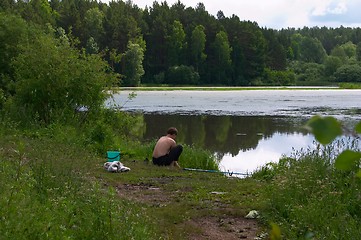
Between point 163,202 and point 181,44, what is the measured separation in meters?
84.7

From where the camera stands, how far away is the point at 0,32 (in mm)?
18234

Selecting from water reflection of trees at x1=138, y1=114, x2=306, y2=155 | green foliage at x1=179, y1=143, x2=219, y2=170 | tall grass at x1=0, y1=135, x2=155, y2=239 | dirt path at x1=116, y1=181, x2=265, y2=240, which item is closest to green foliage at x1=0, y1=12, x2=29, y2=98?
water reflection of trees at x1=138, y1=114, x2=306, y2=155

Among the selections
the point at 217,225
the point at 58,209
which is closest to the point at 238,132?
the point at 217,225

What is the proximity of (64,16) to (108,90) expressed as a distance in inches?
2709

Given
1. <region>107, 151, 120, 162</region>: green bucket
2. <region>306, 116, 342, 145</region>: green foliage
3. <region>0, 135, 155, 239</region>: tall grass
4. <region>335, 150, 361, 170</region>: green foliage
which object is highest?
<region>306, 116, 342, 145</region>: green foliage

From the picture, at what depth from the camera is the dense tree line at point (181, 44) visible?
266ft

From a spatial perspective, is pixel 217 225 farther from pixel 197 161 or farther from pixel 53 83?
pixel 53 83

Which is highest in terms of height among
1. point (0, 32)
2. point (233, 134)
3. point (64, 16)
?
point (64, 16)

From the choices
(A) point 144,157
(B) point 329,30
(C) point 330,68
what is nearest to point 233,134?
(A) point 144,157

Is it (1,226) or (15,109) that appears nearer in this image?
(1,226)

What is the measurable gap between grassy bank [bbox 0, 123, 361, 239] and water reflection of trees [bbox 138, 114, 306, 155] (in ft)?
28.4

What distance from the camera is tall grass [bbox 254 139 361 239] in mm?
5703

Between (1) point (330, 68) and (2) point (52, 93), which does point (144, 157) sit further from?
(1) point (330, 68)

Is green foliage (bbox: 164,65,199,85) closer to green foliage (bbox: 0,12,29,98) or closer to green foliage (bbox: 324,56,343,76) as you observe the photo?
green foliage (bbox: 324,56,343,76)
